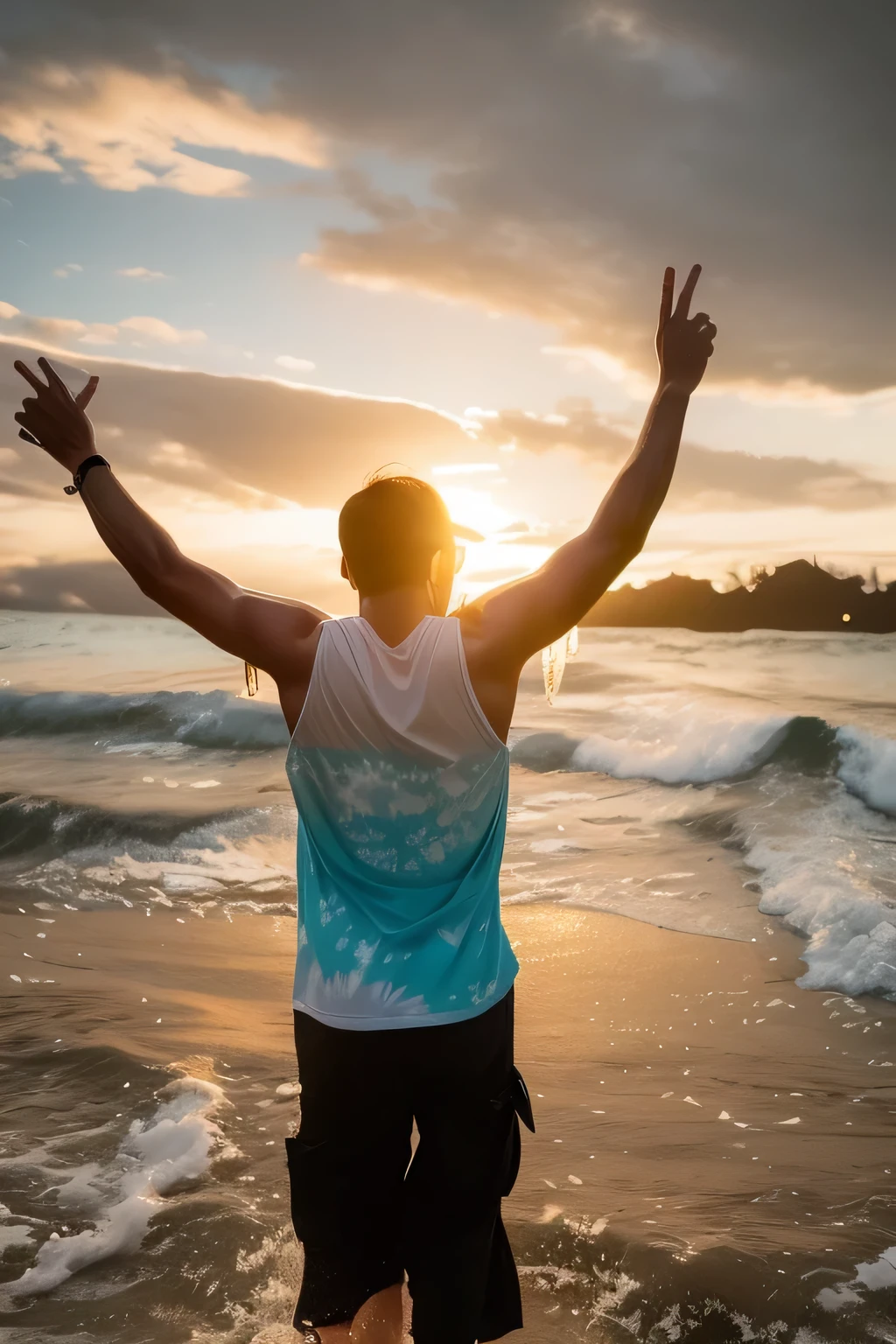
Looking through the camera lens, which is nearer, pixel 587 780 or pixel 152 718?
pixel 587 780

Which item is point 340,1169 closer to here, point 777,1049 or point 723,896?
point 777,1049

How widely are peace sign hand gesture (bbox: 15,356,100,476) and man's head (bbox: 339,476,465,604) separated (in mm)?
561

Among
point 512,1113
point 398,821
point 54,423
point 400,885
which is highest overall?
point 54,423

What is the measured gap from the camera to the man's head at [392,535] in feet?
5.92

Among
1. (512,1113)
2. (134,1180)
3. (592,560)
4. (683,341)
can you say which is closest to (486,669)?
(592,560)

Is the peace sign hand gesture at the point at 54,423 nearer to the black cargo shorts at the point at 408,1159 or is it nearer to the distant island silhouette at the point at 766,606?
the black cargo shorts at the point at 408,1159

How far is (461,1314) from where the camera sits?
6.04ft

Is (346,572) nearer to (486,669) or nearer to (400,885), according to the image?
(486,669)

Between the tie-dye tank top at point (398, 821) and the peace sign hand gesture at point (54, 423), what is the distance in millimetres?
632

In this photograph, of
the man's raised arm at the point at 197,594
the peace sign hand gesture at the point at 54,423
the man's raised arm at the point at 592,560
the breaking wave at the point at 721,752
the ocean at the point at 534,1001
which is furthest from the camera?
the breaking wave at the point at 721,752

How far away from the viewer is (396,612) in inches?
71.4

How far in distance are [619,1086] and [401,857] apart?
123 inches

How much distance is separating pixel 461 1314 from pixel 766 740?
41.8 ft

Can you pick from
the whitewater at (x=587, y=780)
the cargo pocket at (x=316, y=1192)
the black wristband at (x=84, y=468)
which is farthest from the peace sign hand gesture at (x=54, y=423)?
the whitewater at (x=587, y=780)
